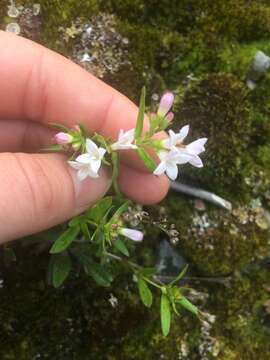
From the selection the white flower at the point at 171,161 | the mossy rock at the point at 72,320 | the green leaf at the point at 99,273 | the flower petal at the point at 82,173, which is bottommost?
the mossy rock at the point at 72,320

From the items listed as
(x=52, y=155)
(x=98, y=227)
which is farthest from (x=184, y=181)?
(x=52, y=155)

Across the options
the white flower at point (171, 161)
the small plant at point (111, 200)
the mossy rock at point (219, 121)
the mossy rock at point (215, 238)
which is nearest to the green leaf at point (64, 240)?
the small plant at point (111, 200)

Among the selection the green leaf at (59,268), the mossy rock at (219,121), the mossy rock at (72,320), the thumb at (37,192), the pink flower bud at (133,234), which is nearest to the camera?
the thumb at (37,192)

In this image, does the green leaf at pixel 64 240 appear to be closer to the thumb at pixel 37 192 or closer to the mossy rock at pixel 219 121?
the thumb at pixel 37 192

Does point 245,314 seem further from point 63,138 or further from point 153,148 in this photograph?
point 63,138

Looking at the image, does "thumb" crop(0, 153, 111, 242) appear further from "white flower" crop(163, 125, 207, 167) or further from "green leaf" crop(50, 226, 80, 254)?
"white flower" crop(163, 125, 207, 167)

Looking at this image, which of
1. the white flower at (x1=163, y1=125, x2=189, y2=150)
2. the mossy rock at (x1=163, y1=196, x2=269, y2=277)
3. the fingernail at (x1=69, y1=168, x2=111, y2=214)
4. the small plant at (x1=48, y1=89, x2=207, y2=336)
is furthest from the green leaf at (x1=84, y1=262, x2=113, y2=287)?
the white flower at (x1=163, y1=125, x2=189, y2=150)

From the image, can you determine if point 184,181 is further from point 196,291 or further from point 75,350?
point 75,350

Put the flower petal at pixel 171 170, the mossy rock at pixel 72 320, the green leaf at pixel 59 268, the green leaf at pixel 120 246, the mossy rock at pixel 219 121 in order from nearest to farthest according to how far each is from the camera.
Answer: the flower petal at pixel 171 170 → the green leaf at pixel 120 246 → the green leaf at pixel 59 268 → the mossy rock at pixel 72 320 → the mossy rock at pixel 219 121
